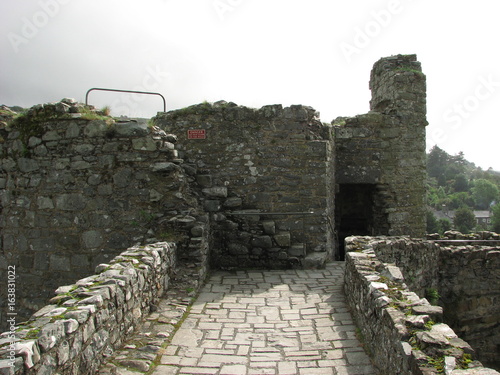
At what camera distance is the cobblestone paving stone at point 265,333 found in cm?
369

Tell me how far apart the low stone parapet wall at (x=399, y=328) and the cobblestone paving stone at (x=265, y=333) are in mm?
284

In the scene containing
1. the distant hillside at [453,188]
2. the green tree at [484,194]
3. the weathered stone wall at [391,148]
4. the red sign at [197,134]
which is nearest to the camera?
the red sign at [197,134]

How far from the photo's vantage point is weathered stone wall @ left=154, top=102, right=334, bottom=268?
7586mm

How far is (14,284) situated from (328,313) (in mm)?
5260

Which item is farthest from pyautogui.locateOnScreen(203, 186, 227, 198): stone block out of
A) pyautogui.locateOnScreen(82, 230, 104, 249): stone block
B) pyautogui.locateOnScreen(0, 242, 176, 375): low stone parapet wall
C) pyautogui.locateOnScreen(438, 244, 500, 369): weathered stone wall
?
pyautogui.locateOnScreen(438, 244, 500, 369): weathered stone wall

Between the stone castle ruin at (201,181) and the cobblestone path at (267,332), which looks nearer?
the cobblestone path at (267,332)

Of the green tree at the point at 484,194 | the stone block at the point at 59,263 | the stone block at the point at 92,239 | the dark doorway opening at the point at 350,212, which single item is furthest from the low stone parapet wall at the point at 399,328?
the green tree at the point at 484,194

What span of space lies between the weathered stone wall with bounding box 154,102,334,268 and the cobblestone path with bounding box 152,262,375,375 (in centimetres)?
108

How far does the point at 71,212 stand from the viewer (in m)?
6.51

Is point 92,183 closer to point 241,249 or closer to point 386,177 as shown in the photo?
point 241,249

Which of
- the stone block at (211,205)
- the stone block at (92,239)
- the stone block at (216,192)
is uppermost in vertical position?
the stone block at (216,192)

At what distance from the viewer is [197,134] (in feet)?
25.9

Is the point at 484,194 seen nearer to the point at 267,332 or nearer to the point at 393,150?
the point at 393,150

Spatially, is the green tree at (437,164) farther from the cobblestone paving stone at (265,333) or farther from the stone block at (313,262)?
the cobblestone paving stone at (265,333)
